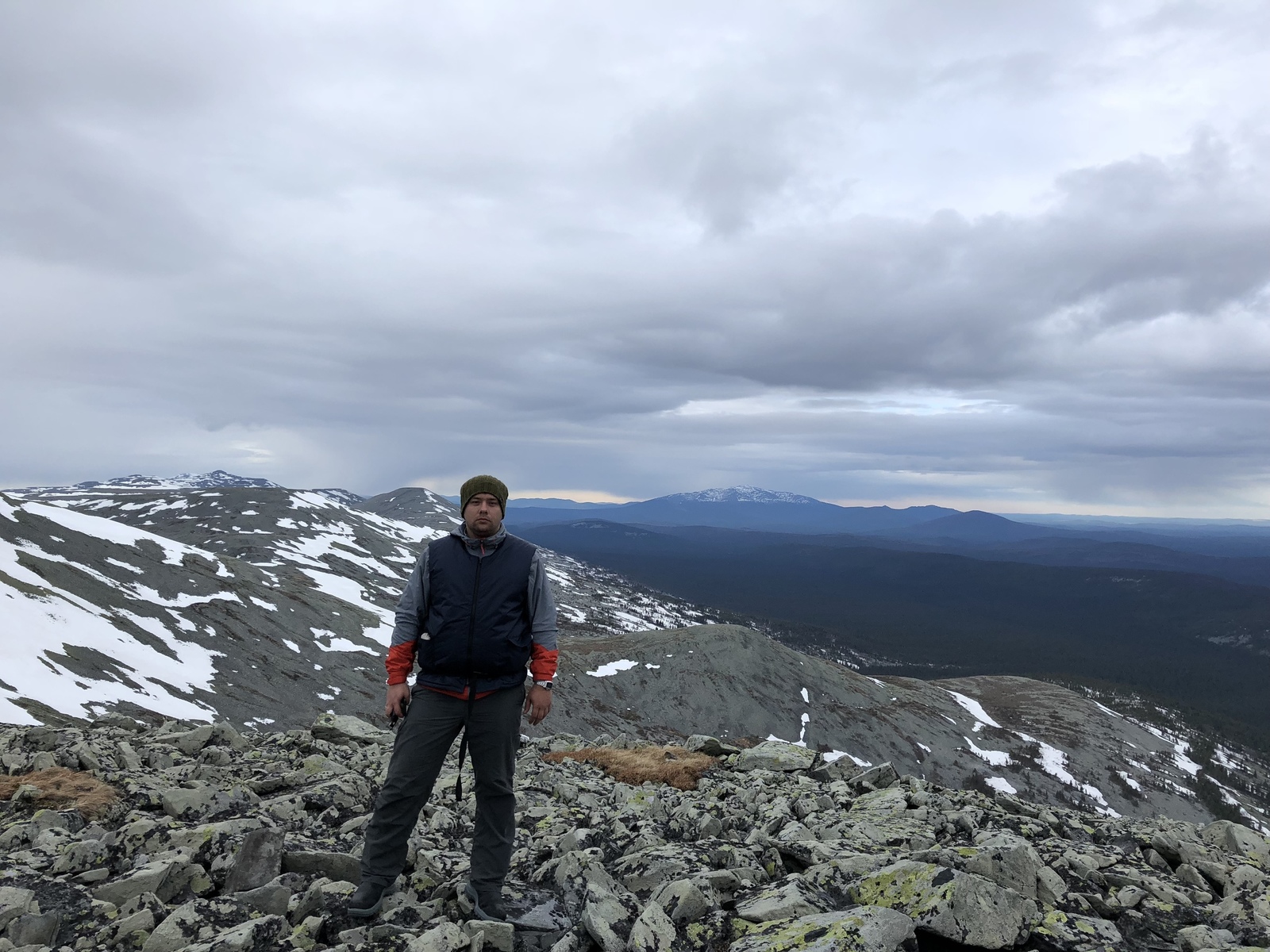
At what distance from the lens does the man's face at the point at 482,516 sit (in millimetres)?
8492

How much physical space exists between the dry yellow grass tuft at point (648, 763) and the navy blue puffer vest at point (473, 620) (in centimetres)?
1028

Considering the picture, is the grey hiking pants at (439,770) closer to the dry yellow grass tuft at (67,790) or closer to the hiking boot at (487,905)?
the hiking boot at (487,905)

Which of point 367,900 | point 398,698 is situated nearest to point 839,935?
point 367,900

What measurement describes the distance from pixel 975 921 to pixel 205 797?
12.3 m

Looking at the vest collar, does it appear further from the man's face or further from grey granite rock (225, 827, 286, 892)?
grey granite rock (225, 827, 286, 892)

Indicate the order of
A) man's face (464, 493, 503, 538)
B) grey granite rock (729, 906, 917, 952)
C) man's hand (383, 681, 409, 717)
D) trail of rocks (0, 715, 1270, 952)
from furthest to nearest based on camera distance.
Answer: man's face (464, 493, 503, 538) < man's hand (383, 681, 409, 717) < trail of rocks (0, 715, 1270, 952) < grey granite rock (729, 906, 917, 952)

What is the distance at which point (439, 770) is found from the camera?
841 centimetres

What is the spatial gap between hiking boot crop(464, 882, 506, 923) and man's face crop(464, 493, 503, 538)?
460cm

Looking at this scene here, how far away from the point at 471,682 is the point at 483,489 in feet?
8.32

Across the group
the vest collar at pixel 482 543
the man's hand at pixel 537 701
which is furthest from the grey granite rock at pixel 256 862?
the vest collar at pixel 482 543

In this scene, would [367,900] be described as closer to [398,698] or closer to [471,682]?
[398,698]

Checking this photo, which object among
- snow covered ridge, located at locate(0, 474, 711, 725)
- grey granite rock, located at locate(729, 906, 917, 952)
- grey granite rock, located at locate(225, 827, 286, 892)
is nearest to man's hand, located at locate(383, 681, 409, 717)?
grey granite rock, located at locate(225, 827, 286, 892)

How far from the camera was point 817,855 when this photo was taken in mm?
9578

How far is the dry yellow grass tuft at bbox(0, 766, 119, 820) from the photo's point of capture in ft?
37.2
